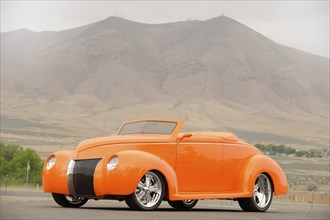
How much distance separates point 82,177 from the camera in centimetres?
1688

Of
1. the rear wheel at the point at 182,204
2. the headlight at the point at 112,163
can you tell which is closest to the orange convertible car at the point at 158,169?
the headlight at the point at 112,163

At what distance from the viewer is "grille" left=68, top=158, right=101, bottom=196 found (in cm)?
1667

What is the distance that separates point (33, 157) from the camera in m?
112

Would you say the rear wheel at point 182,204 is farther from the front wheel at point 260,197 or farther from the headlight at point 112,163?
the headlight at point 112,163

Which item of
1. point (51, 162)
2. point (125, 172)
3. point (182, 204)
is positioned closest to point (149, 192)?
point (125, 172)

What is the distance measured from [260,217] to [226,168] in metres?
1.65

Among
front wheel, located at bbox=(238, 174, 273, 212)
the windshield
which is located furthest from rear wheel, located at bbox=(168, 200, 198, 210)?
the windshield

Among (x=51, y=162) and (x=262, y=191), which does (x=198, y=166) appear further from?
(x=51, y=162)

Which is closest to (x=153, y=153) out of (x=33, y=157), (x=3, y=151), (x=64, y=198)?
(x=64, y=198)

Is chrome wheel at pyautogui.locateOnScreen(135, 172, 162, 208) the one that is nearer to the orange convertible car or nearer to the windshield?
the orange convertible car

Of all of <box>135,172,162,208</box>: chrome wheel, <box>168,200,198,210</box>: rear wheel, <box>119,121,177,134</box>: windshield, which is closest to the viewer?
<box>135,172,162,208</box>: chrome wheel

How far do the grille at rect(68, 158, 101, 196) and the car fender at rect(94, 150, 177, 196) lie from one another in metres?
0.22

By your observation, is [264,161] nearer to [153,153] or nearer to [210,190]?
[210,190]

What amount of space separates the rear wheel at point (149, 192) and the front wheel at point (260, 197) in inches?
110
